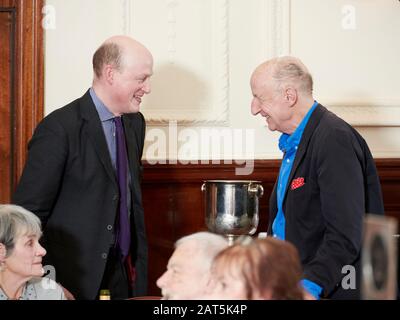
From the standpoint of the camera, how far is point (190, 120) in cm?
470

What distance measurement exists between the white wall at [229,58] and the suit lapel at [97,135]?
4.00ft

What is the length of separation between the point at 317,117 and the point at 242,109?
1.73m

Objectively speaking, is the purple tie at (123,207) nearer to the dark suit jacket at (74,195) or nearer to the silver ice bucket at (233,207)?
the dark suit jacket at (74,195)

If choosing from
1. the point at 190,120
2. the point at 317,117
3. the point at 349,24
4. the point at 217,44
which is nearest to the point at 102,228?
the point at 317,117

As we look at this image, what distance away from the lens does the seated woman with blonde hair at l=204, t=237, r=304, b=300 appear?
5.99 feet

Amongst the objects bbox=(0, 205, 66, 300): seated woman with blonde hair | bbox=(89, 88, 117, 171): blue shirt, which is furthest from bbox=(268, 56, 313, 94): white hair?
bbox=(0, 205, 66, 300): seated woman with blonde hair

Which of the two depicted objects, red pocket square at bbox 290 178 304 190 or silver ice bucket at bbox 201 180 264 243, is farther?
silver ice bucket at bbox 201 180 264 243

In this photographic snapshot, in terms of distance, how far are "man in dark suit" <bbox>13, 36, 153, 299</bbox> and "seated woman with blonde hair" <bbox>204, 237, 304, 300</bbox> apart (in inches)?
57.8

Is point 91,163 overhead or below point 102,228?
overhead

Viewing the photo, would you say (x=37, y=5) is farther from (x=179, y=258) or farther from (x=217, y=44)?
(x=179, y=258)

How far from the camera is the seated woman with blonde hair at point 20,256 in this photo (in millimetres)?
2848

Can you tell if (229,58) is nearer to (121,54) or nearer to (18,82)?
(18,82)

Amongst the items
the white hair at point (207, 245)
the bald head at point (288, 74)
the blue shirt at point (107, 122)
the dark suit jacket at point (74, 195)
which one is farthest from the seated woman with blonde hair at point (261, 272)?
the blue shirt at point (107, 122)

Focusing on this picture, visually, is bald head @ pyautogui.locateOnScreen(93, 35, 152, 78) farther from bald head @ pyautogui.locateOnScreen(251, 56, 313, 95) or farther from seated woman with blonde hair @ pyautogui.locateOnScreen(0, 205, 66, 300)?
seated woman with blonde hair @ pyautogui.locateOnScreen(0, 205, 66, 300)
